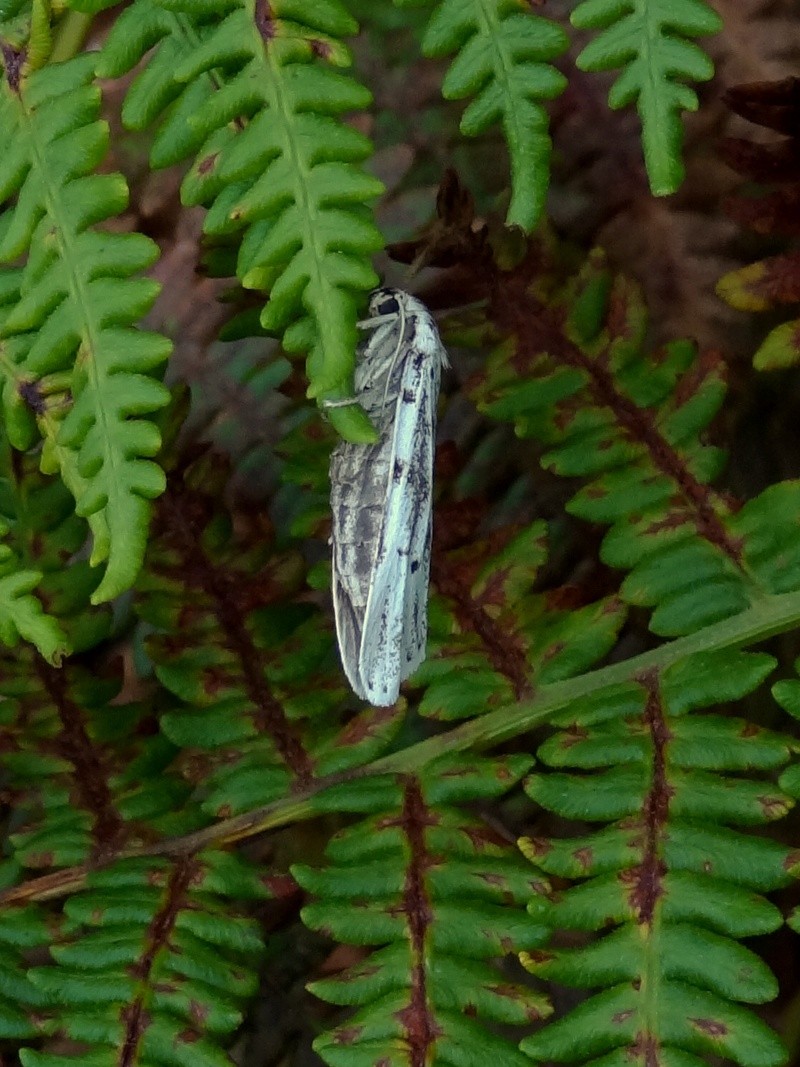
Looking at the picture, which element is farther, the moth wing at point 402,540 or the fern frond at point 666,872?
the moth wing at point 402,540

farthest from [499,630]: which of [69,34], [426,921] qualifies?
[69,34]

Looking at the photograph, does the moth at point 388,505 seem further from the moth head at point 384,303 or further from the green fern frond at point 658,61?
the green fern frond at point 658,61

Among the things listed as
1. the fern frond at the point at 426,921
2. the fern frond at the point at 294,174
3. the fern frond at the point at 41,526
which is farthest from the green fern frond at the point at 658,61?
the fern frond at the point at 41,526

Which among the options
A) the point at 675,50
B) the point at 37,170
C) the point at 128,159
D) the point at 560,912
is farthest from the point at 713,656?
the point at 128,159

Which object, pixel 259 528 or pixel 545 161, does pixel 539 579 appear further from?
pixel 545 161

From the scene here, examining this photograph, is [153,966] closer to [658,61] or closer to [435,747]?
[435,747]
